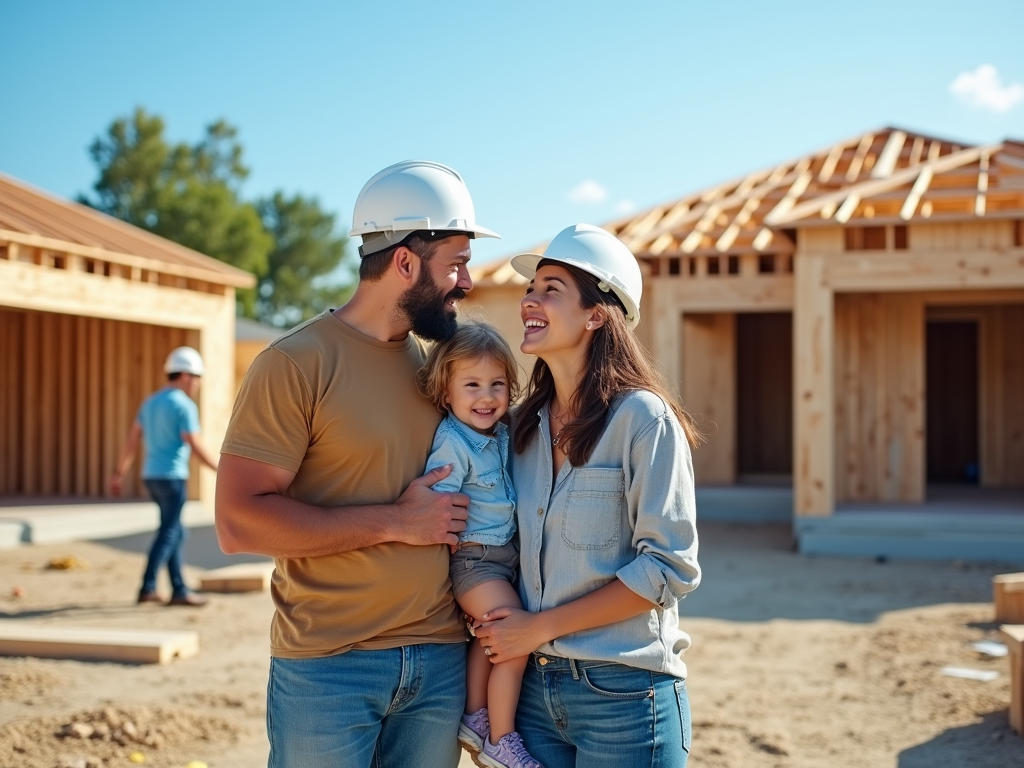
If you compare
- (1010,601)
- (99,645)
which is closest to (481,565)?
(99,645)

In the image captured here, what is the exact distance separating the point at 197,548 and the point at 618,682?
10472mm

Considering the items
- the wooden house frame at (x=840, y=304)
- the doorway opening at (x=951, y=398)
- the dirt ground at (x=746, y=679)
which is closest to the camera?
the dirt ground at (x=746, y=679)

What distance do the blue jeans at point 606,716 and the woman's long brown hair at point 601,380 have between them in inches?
20.8

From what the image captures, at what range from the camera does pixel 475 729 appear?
266 cm

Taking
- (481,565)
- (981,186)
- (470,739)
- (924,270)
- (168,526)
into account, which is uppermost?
(981,186)

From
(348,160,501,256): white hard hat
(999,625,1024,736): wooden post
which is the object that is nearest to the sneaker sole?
(348,160,501,256): white hard hat

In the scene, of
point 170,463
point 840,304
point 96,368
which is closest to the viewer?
point 170,463

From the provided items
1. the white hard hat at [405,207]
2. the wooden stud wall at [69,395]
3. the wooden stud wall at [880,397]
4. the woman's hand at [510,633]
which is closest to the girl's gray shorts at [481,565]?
the woman's hand at [510,633]

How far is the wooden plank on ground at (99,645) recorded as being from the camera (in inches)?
264

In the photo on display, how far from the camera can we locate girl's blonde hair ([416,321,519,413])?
2.77 metres

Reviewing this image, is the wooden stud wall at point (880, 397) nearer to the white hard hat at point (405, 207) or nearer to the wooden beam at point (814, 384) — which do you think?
the wooden beam at point (814, 384)

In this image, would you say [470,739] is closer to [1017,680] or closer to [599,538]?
[599,538]

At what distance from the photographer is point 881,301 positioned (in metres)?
12.9

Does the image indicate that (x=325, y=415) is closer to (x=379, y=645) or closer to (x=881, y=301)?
(x=379, y=645)
